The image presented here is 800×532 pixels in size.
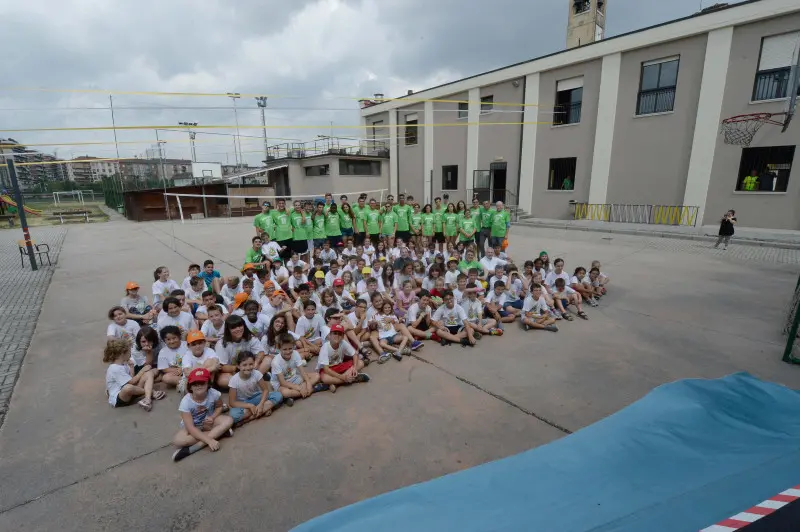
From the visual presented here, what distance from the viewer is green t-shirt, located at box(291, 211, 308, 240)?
9492mm

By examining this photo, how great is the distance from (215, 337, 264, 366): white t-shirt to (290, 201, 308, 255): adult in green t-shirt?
5.06 meters

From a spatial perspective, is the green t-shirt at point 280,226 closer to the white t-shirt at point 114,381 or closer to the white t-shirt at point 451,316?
the white t-shirt at point 451,316

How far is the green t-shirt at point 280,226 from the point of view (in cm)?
938

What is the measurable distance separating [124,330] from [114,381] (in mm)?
1087

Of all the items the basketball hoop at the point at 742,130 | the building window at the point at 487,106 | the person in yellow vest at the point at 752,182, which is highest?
the building window at the point at 487,106

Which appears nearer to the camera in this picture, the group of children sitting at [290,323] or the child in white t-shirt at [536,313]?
the group of children sitting at [290,323]

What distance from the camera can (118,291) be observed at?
884 cm

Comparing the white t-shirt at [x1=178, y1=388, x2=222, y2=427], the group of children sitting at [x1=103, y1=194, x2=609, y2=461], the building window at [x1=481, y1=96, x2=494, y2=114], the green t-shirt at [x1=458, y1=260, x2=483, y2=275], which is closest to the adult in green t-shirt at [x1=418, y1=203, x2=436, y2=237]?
the group of children sitting at [x1=103, y1=194, x2=609, y2=461]

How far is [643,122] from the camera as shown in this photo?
1691cm

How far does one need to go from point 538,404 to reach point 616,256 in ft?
30.0

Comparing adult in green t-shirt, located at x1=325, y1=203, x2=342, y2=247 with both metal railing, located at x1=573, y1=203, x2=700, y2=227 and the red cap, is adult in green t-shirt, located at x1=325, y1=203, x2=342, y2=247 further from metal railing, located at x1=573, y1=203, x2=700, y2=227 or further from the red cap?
metal railing, located at x1=573, y1=203, x2=700, y2=227

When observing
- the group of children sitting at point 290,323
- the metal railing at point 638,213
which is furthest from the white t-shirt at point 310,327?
the metal railing at point 638,213

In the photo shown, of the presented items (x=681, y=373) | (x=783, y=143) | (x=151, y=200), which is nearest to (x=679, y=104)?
(x=783, y=143)

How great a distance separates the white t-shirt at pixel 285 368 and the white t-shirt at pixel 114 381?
1627mm
